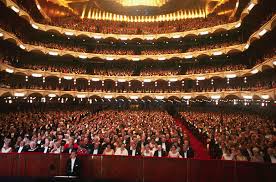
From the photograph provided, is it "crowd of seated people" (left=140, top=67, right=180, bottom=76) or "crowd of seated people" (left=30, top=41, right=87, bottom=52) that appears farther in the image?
"crowd of seated people" (left=140, top=67, right=180, bottom=76)

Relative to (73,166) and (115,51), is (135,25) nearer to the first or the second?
(115,51)

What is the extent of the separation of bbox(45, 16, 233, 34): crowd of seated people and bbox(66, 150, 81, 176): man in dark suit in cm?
2915

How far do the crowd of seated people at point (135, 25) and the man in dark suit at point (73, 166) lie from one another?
2915cm

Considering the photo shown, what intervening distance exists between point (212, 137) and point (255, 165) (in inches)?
255

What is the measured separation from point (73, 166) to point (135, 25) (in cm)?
3674

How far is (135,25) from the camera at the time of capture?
43125 mm

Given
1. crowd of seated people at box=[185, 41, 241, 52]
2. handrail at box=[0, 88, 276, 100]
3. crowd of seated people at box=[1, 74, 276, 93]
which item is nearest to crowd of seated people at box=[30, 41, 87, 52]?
crowd of seated people at box=[1, 74, 276, 93]

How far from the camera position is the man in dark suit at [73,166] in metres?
8.47

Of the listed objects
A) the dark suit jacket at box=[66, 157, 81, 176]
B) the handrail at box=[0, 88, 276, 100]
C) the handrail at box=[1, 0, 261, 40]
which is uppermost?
the handrail at box=[1, 0, 261, 40]

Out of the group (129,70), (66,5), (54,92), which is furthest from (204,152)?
(66,5)

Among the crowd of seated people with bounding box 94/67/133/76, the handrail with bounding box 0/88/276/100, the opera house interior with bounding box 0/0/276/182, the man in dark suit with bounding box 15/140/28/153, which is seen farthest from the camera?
the crowd of seated people with bounding box 94/67/133/76

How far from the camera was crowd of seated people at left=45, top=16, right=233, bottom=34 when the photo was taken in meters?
36.6

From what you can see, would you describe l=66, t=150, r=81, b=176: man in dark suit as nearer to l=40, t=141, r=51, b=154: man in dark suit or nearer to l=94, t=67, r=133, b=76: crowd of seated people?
l=40, t=141, r=51, b=154: man in dark suit

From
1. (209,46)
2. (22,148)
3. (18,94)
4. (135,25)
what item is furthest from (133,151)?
(135,25)
